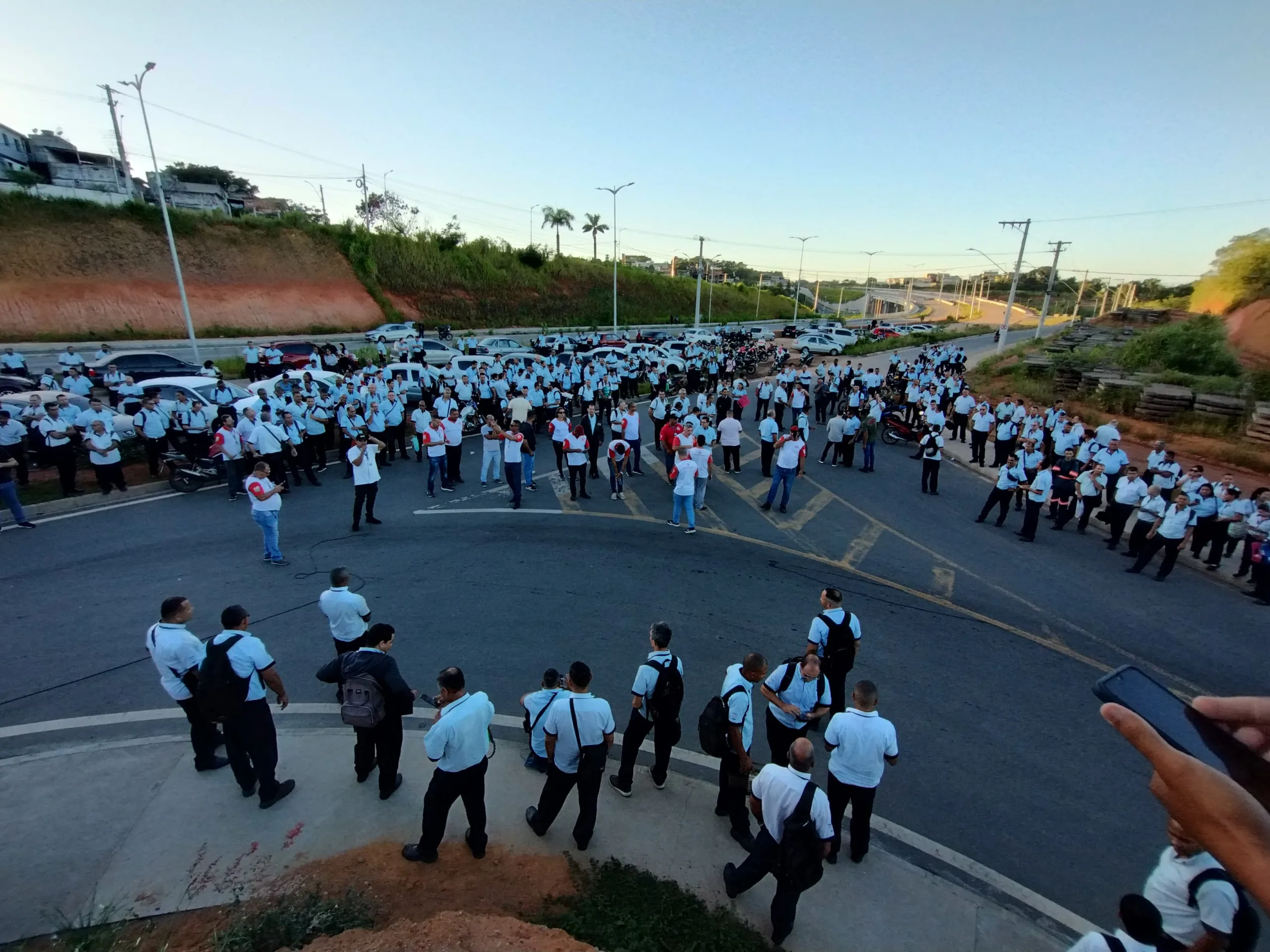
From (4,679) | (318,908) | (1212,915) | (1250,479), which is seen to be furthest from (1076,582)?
(4,679)

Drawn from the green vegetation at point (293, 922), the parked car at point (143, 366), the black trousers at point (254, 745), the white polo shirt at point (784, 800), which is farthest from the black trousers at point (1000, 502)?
the parked car at point (143, 366)

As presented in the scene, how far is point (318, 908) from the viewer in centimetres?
407

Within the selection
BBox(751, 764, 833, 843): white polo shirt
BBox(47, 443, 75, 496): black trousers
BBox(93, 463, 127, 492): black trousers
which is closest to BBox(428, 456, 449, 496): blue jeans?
BBox(93, 463, 127, 492): black trousers

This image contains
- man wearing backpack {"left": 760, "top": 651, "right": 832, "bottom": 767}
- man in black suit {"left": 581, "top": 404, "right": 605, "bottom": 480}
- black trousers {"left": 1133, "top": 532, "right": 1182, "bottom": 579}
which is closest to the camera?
man wearing backpack {"left": 760, "top": 651, "right": 832, "bottom": 767}

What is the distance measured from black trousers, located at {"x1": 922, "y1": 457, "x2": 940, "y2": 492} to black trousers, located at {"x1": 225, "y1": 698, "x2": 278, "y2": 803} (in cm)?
1367

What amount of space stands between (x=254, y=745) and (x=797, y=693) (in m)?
4.48

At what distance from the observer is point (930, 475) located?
14.8 meters

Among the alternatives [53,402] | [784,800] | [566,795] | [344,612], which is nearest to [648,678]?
[566,795]

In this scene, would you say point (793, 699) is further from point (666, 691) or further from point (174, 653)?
point (174, 653)

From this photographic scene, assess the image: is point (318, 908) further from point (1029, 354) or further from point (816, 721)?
point (1029, 354)

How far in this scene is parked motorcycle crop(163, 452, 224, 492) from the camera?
41.7ft

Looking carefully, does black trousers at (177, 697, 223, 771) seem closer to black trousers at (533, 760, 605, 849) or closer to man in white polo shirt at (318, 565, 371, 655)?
man in white polo shirt at (318, 565, 371, 655)

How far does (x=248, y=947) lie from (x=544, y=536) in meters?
7.47

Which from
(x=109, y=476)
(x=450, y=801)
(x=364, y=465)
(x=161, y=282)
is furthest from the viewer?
(x=161, y=282)
